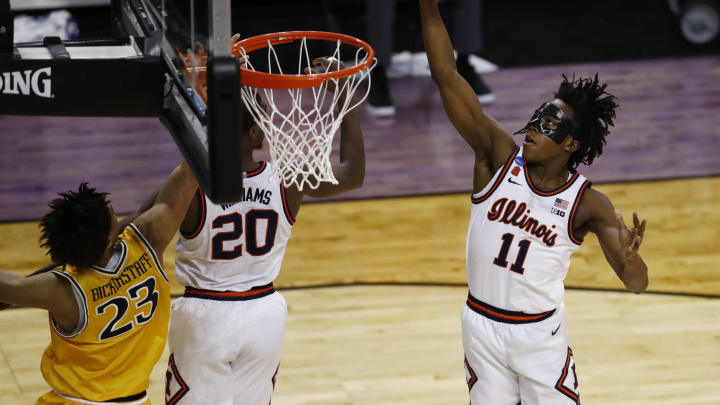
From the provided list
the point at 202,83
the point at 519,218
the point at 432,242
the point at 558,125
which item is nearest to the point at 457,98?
the point at 558,125

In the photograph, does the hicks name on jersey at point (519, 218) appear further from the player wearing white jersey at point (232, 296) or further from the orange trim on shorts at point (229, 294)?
the orange trim on shorts at point (229, 294)

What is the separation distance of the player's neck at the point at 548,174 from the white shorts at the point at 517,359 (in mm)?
508

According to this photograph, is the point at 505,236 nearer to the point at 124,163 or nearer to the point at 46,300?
the point at 46,300

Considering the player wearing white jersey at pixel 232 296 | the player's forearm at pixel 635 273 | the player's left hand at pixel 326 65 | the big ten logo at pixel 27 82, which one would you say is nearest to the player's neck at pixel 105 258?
the player wearing white jersey at pixel 232 296

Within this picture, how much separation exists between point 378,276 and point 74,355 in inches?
122

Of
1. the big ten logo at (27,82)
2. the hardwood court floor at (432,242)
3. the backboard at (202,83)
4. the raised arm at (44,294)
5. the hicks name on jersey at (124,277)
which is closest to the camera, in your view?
the backboard at (202,83)

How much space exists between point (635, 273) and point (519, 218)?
478 mm

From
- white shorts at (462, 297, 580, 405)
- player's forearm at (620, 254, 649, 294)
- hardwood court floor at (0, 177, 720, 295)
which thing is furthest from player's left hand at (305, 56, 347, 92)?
hardwood court floor at (0, 177, 720, 295)

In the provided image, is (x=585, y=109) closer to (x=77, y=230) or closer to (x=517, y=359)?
(x=517, y=359)

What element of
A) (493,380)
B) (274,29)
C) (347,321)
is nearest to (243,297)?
(493,380)

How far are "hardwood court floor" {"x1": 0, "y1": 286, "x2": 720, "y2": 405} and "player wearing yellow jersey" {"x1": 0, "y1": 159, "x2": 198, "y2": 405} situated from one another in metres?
1.59

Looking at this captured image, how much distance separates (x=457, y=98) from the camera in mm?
4070

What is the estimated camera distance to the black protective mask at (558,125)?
3.97 m

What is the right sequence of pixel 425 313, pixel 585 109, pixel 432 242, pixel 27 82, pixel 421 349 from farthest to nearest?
pixel 432 242, pixel 425 313, pixel 421 349, pixel 585 109, pixel 27 82
